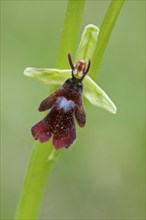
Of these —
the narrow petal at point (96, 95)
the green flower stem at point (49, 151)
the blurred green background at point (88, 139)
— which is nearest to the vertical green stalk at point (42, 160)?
the green flower stem at point (49, 151)

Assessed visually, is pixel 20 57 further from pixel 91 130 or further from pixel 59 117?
pixel 59 117

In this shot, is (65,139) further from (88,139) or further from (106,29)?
(88,139)

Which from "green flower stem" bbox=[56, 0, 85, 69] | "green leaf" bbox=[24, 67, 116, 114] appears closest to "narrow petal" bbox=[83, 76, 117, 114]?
"green leaf" bbox=[24, 67, 116, 114]

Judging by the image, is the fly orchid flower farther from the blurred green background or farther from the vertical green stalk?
the blurred green background

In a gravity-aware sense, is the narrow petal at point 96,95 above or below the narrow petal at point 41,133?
above

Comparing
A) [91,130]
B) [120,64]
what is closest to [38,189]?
[91,130]

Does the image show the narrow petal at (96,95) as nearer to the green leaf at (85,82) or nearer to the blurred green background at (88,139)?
the green leaf at (85,82)
